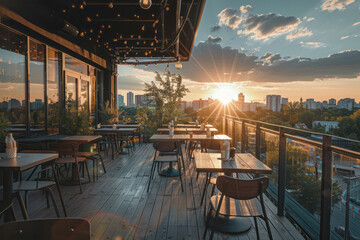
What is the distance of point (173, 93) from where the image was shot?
42.2 ft

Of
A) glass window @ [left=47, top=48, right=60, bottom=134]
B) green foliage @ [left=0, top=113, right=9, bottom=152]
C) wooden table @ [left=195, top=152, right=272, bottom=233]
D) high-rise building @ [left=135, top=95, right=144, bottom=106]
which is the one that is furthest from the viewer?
high-rise building @ [left=135, top=95, right=144, bottom=106]

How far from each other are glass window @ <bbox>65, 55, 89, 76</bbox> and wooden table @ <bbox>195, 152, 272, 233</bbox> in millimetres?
5434

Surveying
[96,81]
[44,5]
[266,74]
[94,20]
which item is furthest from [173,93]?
[266,74]

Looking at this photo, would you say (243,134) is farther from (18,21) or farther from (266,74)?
(266,74)

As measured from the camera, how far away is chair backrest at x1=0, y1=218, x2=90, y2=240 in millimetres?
881

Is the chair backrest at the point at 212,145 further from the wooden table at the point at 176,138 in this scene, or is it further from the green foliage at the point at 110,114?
the green foliage at the point at 110,114

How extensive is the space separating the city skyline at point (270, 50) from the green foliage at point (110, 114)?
80.3 inches

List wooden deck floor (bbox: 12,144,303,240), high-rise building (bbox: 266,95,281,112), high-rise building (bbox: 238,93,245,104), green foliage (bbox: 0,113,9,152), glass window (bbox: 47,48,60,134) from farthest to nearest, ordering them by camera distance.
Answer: high-rise building (bbox: 266,95,281,112) < high-rise building (bbox: 238,93,245,104) < glass window (bbox: 47,48,60,134) < green foliage (bbox: 0,113,9,152) < wooden deck floor (bbox: 12,144,303,240)

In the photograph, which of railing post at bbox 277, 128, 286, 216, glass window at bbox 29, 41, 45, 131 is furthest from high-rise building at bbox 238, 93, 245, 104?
railing post at bbox 277, 128, 286, 216

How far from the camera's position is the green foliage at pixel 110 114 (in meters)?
8.62

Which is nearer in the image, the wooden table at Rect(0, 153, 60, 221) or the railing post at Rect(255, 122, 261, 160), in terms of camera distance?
the wooden table at Rect(0, 153, 60, 221)

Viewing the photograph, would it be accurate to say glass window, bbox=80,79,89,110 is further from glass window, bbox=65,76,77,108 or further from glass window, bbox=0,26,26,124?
glass window, bbox=0,26,26,124

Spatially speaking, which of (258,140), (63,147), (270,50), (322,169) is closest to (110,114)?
(63,147)

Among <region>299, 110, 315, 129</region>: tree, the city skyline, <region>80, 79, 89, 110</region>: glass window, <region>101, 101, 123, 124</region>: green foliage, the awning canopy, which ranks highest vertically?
the city skyline
